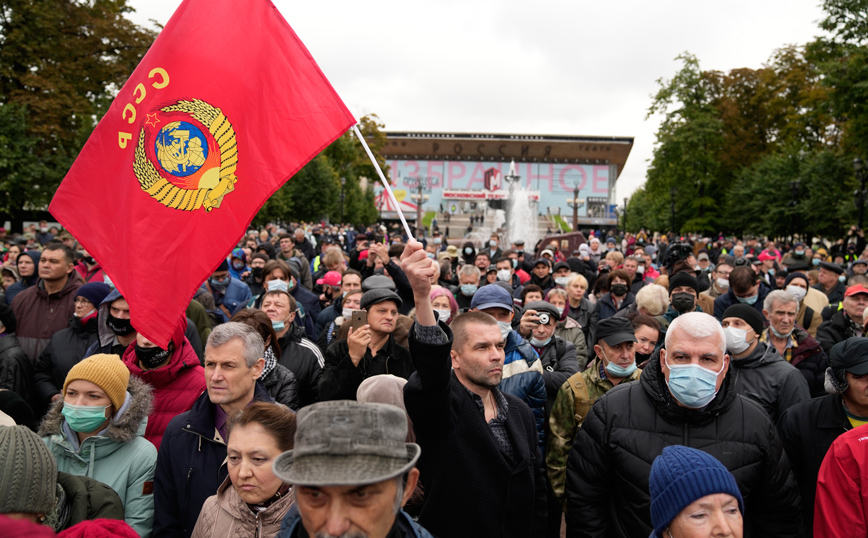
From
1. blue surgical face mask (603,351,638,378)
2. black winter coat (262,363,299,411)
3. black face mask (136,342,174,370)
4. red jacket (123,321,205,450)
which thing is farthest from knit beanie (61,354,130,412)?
blue surgical face mask (603,351,638,378)

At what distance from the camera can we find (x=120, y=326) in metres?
4.88

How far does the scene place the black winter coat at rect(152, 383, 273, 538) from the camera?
3.34m

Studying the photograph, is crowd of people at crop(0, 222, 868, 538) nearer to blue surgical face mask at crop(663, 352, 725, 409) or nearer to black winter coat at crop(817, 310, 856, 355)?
blue surgical face mask at crop(663, 352, 725, 409)

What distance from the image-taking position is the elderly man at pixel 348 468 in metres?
1.73

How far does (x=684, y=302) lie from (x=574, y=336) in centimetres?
117

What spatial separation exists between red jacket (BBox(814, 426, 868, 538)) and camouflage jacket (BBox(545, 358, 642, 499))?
135 cm

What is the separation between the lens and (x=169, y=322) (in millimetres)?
3826

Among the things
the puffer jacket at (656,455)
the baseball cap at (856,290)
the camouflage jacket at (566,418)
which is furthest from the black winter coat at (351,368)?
the baseball cap at (856,290)

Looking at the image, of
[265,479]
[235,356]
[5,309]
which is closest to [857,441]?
→ [265,479]

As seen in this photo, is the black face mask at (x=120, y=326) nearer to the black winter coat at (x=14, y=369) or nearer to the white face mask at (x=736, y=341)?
the black winter coat at (x=14, y=369)

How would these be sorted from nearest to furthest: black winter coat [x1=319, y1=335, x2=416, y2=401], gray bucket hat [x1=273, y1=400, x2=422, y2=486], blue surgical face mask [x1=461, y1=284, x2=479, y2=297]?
gray bucket hat [x1=273, y1=400, x2=422, y2=486], black winter coat [x1=319, y1=335, x2=416, y2=401], blue surgical face mask [x1=461, y1=284, x2=479, y2=297]

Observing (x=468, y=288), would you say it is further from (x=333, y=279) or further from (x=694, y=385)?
(x=694, y=385)

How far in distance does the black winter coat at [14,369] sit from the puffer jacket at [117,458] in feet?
6.19

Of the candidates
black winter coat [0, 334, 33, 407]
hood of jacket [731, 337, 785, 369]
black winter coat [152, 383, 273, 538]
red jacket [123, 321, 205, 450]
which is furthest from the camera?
black winter coat [0, 334, 33, 407]
